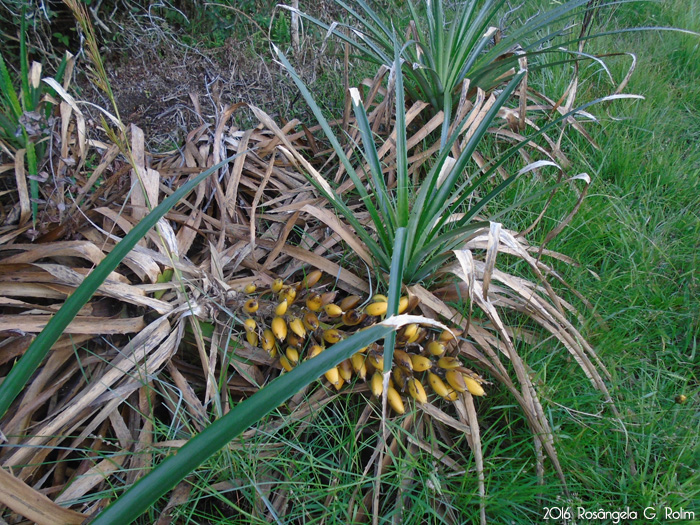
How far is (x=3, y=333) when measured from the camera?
1.24 metres

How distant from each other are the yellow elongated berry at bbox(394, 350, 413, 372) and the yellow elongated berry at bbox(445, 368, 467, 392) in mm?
102

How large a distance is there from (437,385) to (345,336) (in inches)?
10.8

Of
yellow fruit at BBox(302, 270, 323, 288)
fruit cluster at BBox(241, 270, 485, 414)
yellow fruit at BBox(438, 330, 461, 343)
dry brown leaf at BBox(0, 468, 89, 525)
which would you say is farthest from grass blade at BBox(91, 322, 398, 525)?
yellow fruit at BBox(302, 270, 323, 288)

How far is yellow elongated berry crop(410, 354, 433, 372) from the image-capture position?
46.6 inches

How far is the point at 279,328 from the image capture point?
4.02 ft

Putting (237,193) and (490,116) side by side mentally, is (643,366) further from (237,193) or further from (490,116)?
(237,193)

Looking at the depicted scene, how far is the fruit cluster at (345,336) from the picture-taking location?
3.89 ft

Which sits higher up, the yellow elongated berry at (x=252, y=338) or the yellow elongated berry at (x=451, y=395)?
the yellow elongated berry at (x=451, y=395)

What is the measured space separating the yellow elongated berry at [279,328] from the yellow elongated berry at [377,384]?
0.85 feet

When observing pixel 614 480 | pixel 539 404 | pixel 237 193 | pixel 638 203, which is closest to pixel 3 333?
pixel 237 193

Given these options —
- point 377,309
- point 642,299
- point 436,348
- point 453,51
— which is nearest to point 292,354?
point 377,309

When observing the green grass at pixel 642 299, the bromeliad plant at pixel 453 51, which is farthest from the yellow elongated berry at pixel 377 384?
the bromeliad plant at pixel 453 51

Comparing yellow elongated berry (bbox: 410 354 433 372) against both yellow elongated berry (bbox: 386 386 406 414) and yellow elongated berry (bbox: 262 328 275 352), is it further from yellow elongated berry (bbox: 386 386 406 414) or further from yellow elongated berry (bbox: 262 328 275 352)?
yellow elongated berry (bbox: 262 328 275 352)

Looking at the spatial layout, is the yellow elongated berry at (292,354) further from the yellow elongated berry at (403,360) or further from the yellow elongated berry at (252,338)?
the yellow elongated berry at (403,360)
